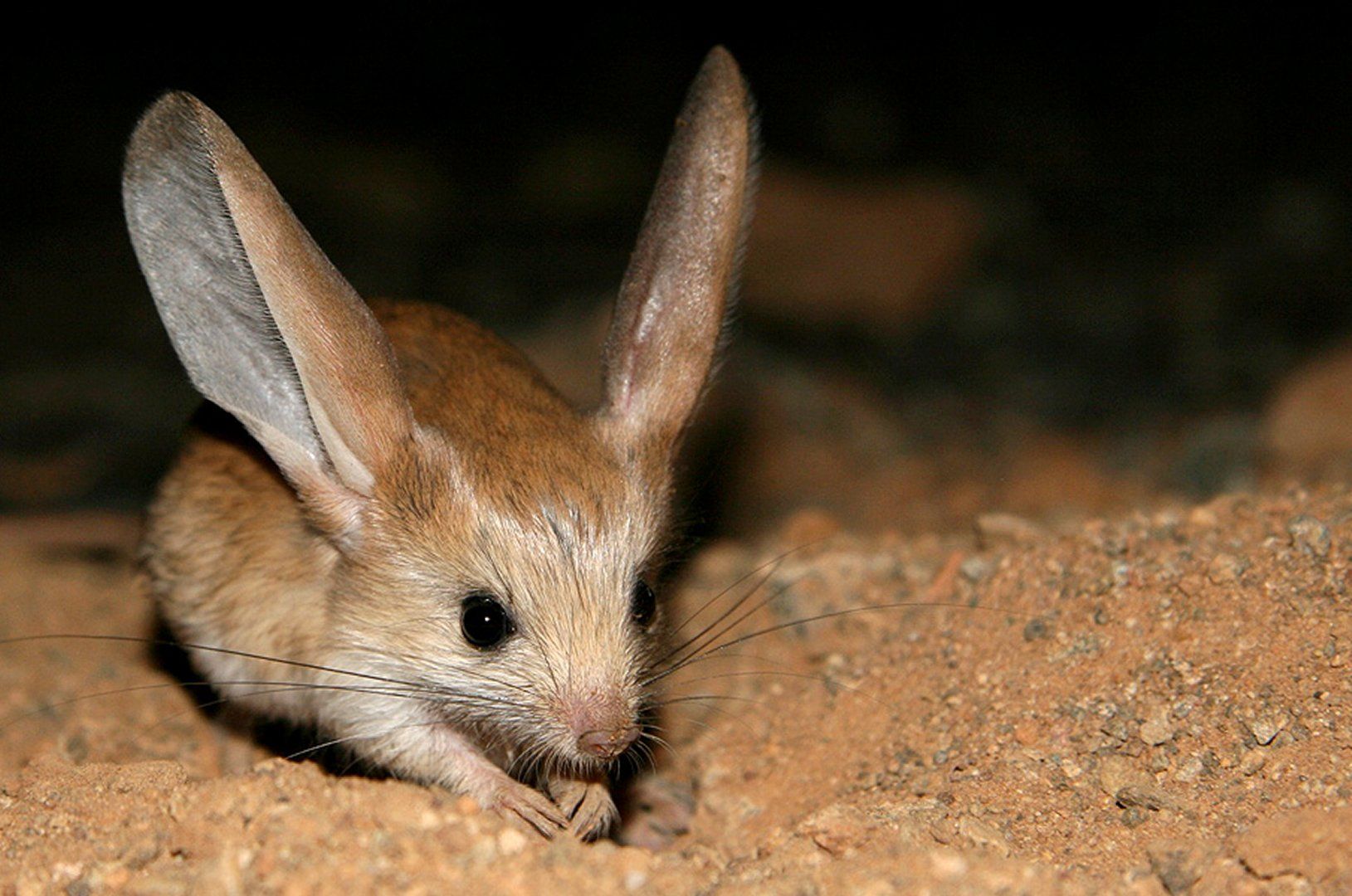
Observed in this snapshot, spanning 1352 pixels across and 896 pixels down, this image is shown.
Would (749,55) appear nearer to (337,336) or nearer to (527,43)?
(527,43)

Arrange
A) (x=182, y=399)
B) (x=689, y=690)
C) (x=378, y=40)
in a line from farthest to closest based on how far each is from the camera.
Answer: (x=378, y=40) < (x=182, y=399) < (x=689, y=690)

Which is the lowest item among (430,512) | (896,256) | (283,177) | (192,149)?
(430,512)

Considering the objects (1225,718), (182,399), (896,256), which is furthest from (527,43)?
(1225,718)

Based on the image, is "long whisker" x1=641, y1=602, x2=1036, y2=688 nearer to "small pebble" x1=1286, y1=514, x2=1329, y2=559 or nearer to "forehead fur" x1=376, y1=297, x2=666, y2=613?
"forehead fur" x1=376, y1=297, x2=666, y2=613

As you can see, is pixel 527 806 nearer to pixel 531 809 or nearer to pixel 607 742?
pixel 531 809

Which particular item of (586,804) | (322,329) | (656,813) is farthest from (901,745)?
(322,329)

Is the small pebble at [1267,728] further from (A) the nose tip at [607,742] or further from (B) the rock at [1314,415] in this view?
(B) the rock at [1314,415]

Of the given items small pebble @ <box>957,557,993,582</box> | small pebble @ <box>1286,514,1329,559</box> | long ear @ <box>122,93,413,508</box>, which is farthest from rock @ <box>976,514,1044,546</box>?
long ear @ <box>122,93,413,508</box>
